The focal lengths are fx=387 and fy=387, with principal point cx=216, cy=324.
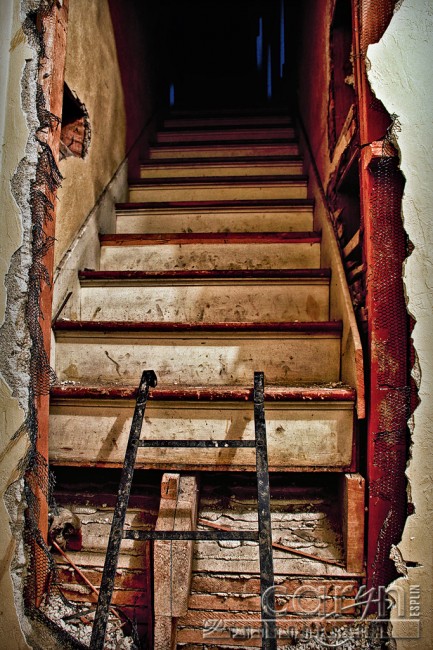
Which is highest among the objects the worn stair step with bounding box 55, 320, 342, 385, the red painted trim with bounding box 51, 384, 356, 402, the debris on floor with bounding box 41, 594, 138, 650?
the worn stair step with bounding box 55, 320, 342, 385

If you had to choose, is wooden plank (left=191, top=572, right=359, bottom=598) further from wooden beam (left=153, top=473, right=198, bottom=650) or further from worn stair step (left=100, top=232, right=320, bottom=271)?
worn stair step (left=100, top=232, right=320, bottom=271)

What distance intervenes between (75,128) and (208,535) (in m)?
1.78

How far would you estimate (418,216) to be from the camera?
112cm

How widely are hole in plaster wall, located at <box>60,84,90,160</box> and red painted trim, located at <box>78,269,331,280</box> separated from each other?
0.56 metres

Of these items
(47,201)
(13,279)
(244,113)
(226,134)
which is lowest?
(13,279)

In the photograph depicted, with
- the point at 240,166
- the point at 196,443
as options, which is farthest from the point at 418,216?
the point at 240,166

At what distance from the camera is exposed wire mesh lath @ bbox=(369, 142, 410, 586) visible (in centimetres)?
115

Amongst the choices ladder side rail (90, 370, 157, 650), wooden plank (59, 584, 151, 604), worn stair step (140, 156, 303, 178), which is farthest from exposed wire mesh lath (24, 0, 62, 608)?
worn stair step (140, 156, 303, 178)

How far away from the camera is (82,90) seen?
177cm

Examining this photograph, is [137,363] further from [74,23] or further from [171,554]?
[74,23]

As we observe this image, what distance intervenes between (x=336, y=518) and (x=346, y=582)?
0.62 ft

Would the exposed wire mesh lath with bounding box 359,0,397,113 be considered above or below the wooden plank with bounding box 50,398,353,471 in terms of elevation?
above

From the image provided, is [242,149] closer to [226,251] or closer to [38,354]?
[226,251]

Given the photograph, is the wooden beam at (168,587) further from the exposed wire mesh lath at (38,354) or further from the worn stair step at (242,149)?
the worn stair step at (242,149)
